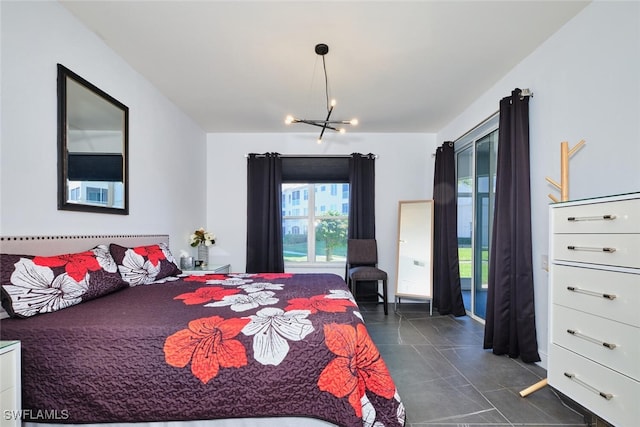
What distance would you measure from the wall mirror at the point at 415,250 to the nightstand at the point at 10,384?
3.75 metres

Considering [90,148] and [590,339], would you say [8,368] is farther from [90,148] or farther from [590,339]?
[590,339]

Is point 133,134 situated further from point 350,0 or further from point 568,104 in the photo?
point 568,104

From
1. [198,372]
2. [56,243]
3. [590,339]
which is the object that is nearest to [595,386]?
[590,339]

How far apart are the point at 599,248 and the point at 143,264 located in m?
2.89

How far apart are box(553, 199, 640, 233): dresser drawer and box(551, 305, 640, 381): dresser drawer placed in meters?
0.43

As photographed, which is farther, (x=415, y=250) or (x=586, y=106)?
(x=415, y=250)

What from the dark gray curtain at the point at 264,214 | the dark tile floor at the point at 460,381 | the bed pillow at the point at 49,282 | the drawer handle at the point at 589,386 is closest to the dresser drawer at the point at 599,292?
the drawer handle at the point at 589,386

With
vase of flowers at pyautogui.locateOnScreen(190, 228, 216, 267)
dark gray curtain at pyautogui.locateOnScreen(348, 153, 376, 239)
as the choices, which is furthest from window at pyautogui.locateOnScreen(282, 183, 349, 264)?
vase of flowers at pyautogui.locateOnScreen(190, 228, 216, 267)

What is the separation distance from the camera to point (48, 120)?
187cm

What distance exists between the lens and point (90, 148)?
220 cm

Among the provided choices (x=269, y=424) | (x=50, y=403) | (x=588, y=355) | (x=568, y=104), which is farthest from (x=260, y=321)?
(x=568, y=104)

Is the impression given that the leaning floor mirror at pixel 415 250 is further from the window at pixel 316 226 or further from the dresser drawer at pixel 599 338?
the dresser drawer at pixel 599 338

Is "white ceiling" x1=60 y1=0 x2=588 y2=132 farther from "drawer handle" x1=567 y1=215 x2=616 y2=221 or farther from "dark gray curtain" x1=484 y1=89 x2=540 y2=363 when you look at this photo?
"drawer handle" x1=567 y1=215 x2=616 y2=221

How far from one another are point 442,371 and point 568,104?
218 cm
